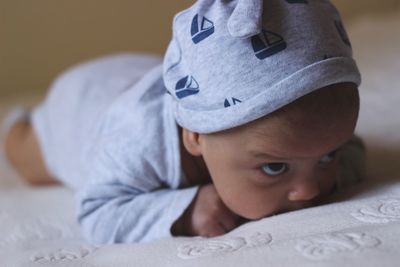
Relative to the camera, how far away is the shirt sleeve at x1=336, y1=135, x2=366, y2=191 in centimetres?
90

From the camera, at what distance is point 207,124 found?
2.41 feet

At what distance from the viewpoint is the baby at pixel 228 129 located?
26.9 inches

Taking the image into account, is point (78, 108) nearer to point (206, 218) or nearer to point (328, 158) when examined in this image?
point (206, 218)

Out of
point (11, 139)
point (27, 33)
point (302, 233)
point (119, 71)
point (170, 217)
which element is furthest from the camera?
point (27, 33)

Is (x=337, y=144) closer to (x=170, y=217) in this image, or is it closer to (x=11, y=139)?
(x=170, y=217)

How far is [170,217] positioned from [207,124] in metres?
0.15

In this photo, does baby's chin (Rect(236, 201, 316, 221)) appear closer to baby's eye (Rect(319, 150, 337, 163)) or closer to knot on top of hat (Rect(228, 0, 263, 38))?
baby's eye (Rect(319, 150, 337, 163))

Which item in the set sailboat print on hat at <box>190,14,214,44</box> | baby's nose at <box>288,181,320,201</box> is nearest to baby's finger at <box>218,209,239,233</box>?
baby's nose at <box>288,181,320,201</box>

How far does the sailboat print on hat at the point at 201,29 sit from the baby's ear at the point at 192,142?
0.43ft

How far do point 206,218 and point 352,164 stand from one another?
25 centimetres

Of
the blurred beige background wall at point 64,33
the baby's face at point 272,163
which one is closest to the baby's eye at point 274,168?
the baby's face at point 272,163

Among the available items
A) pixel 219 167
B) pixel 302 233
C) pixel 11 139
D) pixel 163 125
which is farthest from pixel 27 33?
pixel 302 233

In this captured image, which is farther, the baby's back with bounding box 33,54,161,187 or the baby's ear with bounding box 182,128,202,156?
the baby's back with bounding box 33,54,161,187

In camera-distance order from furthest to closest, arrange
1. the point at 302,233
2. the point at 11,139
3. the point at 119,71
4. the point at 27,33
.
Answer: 1. the point at 27,33
2. the point at 11,139
3. the point at 119,71
4. the point at 302,233
